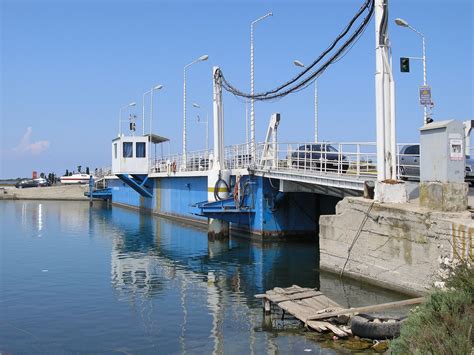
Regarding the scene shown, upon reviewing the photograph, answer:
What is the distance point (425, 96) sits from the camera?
84.3ft

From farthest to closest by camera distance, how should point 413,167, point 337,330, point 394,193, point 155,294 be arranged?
point 413,167
point 155,294
point 394,193
point 337,330

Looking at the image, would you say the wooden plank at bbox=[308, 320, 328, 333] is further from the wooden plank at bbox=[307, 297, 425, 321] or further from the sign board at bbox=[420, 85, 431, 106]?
the sign board at bbox=[420, 85, 431, 106]

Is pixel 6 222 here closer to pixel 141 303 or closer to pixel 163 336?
pixel 141 303

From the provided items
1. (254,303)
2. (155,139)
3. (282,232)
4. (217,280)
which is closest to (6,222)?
(155,139)

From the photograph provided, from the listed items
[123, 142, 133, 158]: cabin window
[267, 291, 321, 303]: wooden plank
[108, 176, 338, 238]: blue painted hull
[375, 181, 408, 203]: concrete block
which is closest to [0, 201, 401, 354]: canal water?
[267, 291, 321, 303]: wooden plank

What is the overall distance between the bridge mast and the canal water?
3596 millimetres

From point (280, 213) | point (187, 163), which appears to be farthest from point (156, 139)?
point (280, 213)

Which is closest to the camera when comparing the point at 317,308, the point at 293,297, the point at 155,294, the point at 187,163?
the point at 317,308

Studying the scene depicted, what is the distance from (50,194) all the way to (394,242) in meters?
66.9

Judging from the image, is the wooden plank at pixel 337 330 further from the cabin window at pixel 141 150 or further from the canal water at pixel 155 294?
the cabin window at pixel 141 150

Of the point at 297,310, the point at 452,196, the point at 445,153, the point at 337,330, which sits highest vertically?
the point at 445,153

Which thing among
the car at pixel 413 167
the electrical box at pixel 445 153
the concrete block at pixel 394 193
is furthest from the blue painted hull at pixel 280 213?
the electrical box at pixel 445 153

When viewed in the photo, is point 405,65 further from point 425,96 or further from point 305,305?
point 305,305

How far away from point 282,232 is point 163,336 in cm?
1583
